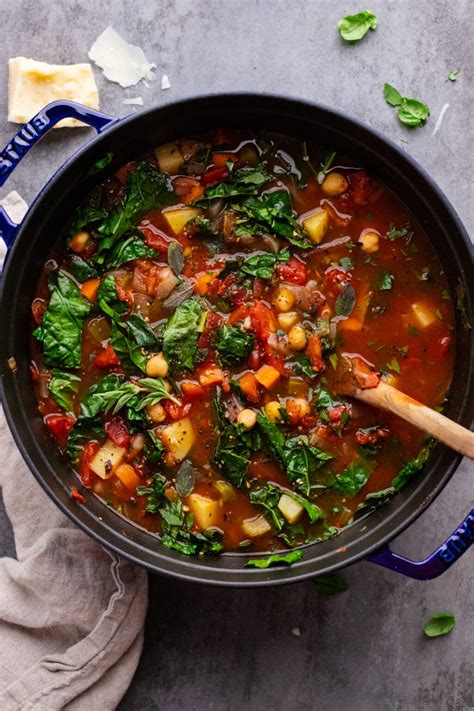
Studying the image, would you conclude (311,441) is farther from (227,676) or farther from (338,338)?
(227,676)

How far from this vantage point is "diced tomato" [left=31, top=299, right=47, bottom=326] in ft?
15.6

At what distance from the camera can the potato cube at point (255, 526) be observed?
474 cm

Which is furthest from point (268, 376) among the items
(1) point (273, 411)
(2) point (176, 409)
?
(2) point (176, 409)

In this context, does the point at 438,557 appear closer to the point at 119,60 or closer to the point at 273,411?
the point at 273,411

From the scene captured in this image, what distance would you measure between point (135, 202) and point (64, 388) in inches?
43.5

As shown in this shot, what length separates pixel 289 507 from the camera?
4.72 metres

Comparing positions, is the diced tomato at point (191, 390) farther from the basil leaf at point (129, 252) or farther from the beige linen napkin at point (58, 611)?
the beige linen napkin at point (58, 611)

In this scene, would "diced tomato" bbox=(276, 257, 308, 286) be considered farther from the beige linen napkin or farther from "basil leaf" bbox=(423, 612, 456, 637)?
"basil leaf" bbox=(423, 612, 456, 637)

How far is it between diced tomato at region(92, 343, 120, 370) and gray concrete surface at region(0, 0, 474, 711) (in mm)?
1085

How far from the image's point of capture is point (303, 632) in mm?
5070

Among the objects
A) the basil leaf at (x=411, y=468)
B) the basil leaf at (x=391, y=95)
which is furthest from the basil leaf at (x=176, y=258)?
the basil leaf at (x=411, y=468)

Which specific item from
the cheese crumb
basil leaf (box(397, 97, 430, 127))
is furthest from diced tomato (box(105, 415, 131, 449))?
basil leaf (box(397, 97, 430, 127))

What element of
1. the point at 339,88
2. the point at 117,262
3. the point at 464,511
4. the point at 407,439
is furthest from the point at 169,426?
the point at 339,88

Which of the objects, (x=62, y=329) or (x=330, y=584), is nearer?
(x=62, y=329)
